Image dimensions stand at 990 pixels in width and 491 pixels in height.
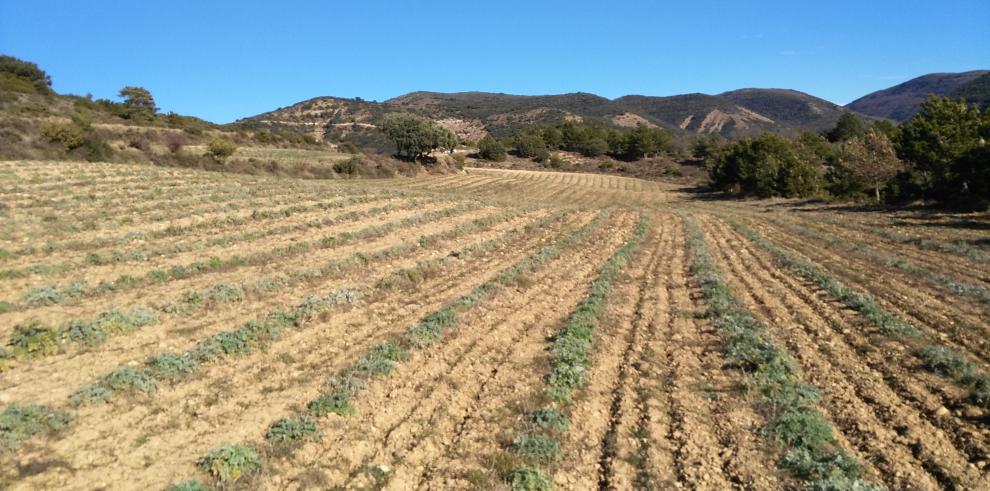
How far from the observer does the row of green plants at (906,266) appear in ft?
42.1

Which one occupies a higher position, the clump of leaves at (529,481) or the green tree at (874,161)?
the green tree at (874,161)

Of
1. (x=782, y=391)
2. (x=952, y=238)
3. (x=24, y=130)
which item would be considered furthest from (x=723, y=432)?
(x=24, y=130)

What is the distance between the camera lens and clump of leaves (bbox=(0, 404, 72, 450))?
573cm

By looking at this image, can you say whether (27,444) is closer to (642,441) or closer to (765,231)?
(642,441)

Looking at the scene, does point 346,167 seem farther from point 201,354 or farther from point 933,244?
point 201,354

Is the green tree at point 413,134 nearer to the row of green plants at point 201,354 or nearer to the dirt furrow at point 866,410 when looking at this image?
the row of green plants at point 201,354

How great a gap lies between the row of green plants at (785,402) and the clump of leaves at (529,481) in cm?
261

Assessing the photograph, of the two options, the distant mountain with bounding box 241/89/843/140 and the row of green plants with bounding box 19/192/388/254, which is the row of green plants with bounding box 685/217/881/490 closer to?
the row of green plants with bounding box 19/192/388/254

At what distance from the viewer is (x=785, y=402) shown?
7.02m

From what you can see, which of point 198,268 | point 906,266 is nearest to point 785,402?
point 906,266

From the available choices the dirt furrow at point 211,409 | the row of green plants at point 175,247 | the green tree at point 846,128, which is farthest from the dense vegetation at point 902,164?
the green tree at point 846,128

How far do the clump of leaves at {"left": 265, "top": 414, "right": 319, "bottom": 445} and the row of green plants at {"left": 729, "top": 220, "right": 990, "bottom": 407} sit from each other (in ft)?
28.3

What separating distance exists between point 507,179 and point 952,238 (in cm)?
4895

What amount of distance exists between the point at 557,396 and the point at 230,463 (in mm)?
3993
